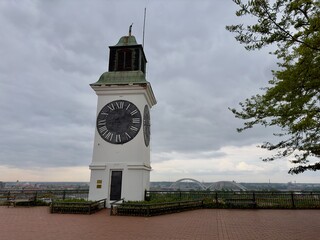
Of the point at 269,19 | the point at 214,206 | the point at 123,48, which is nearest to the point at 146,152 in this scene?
the point at 214,206

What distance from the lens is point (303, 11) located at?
5621mm

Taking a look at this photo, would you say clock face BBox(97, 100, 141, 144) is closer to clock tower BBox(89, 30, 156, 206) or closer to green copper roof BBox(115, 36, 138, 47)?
clock tower BBox(89, 30, 156, 206)

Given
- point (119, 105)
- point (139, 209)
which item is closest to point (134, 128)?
point (119, 105)

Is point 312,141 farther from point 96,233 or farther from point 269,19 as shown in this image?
point 96,233

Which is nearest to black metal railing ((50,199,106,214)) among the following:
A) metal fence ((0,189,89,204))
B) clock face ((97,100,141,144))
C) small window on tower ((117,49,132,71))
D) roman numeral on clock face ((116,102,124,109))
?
metal fence ((0,189,89,204))

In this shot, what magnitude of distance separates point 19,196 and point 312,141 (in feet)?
56.0

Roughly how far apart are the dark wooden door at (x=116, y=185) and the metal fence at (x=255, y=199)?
1.75 metres

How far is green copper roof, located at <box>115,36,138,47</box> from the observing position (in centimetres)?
1841

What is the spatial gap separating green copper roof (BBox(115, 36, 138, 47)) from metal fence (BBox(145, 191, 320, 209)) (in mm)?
10095

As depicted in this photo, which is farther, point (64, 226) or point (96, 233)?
point (64, 226)

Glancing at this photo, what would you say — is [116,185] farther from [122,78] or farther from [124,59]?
[124,59]

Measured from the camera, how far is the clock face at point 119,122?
16203mm

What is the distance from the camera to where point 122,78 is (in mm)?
17469

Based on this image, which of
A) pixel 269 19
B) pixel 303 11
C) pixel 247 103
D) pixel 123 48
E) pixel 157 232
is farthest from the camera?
pixel 123 48
